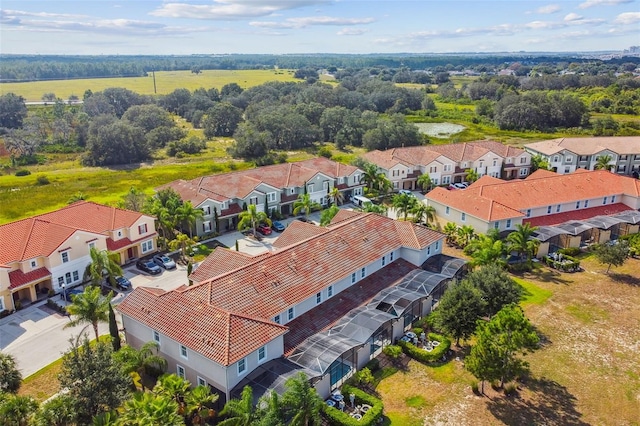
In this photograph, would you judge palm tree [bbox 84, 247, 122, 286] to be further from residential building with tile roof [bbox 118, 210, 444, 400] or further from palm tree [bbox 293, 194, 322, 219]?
palm tree [bbox 293, 194, 322, 219]

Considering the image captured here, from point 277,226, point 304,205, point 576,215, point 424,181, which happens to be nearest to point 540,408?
point 304,205

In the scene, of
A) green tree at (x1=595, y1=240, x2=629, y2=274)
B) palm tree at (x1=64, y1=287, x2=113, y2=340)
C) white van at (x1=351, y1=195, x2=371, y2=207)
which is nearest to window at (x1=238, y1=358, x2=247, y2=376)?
palm tree at (x1=64, y1=287, x2=113, y2=340)

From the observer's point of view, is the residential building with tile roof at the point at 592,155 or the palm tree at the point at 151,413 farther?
the residential building with tile roof at the point at 592,155

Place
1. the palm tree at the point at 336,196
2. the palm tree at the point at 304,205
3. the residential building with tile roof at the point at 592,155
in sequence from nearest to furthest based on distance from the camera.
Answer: the palm tree at the point at 304,205 < the palm tree at the point at 336,196 < the residential building with tile roof at the point at 592,155

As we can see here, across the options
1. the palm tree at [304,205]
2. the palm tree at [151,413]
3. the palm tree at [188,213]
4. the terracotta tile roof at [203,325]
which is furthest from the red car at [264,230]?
the palm tree at [151,413]

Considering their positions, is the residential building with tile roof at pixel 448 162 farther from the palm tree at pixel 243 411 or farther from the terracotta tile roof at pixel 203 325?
the palm tree at pixel 243 411

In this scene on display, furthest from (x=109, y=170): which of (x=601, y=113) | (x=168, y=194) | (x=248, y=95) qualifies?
(x=601, y=113)

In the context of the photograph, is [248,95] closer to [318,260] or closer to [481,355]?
[318,260]
